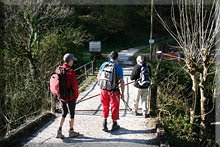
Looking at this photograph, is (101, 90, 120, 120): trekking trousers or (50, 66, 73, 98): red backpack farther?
(101, 90, 120, 120): trekking trousers

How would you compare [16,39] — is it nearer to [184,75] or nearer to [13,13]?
[13,13]

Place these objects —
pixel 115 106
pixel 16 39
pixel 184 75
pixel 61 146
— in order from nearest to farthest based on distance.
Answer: pixel 61 146
pixel 115 106
pixel 184 75
pixel 16 39

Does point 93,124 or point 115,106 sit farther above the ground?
point 115,106

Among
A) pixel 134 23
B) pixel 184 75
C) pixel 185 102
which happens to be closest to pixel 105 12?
pixel 134 23

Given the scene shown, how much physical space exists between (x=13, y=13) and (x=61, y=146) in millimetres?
15584

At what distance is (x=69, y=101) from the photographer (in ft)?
22.0

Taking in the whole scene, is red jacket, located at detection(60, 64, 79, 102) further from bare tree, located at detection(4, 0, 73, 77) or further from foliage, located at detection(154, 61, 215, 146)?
bare tree, located at detection(4, 0, 73, 77)

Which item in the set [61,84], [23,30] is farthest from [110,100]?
[23,30]

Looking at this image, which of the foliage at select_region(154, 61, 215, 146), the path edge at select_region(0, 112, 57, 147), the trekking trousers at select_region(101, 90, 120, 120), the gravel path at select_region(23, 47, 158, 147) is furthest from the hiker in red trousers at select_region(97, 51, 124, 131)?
the foliage at select_region(154, 61, 215, 146)

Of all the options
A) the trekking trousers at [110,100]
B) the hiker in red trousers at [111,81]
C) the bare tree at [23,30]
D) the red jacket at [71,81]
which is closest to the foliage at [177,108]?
the trekking trousers at [110,100]

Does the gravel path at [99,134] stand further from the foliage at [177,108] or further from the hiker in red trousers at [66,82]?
the foliage at [177,108]

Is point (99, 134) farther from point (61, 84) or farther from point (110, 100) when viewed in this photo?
point (61, 84)

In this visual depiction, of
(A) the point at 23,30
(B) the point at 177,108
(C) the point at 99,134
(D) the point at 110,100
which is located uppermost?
(A) the point at 23,30

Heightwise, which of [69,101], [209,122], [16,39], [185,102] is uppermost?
[16,39]
